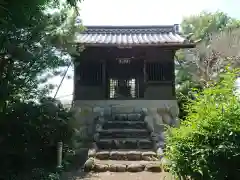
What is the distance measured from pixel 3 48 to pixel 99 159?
3899mm

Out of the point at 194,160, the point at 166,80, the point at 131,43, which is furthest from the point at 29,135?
the point at 166,80

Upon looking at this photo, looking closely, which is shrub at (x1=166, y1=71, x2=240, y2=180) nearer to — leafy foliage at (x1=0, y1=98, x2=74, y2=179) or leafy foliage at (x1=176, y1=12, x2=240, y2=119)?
leafy foliage at (x1=0, y1=98, x2=74, y2=179)

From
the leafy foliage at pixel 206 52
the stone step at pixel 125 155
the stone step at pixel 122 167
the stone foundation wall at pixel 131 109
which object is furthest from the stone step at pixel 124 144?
the leafy foliage at pixel 206 52

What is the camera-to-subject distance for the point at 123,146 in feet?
27.0

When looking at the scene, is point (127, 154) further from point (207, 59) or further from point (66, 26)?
point (207, 59)

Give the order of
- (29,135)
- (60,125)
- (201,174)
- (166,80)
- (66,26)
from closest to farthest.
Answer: (201,174)
(29,135)
(60,125)
(66,26)
(166,80)

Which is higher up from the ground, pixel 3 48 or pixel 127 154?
pixel 3 48

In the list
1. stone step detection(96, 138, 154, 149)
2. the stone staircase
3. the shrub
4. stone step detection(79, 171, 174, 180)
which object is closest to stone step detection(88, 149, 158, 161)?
the stone staircase

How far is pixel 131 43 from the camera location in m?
11.0

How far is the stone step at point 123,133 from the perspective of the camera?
29.2 ft

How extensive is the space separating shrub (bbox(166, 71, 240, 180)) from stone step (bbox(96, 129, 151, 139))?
512 cm

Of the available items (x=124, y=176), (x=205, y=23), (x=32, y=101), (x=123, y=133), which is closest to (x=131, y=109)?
(x=123, y=133)

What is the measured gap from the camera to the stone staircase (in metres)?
6.41

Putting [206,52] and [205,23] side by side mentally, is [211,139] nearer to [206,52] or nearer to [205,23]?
[206,52]
